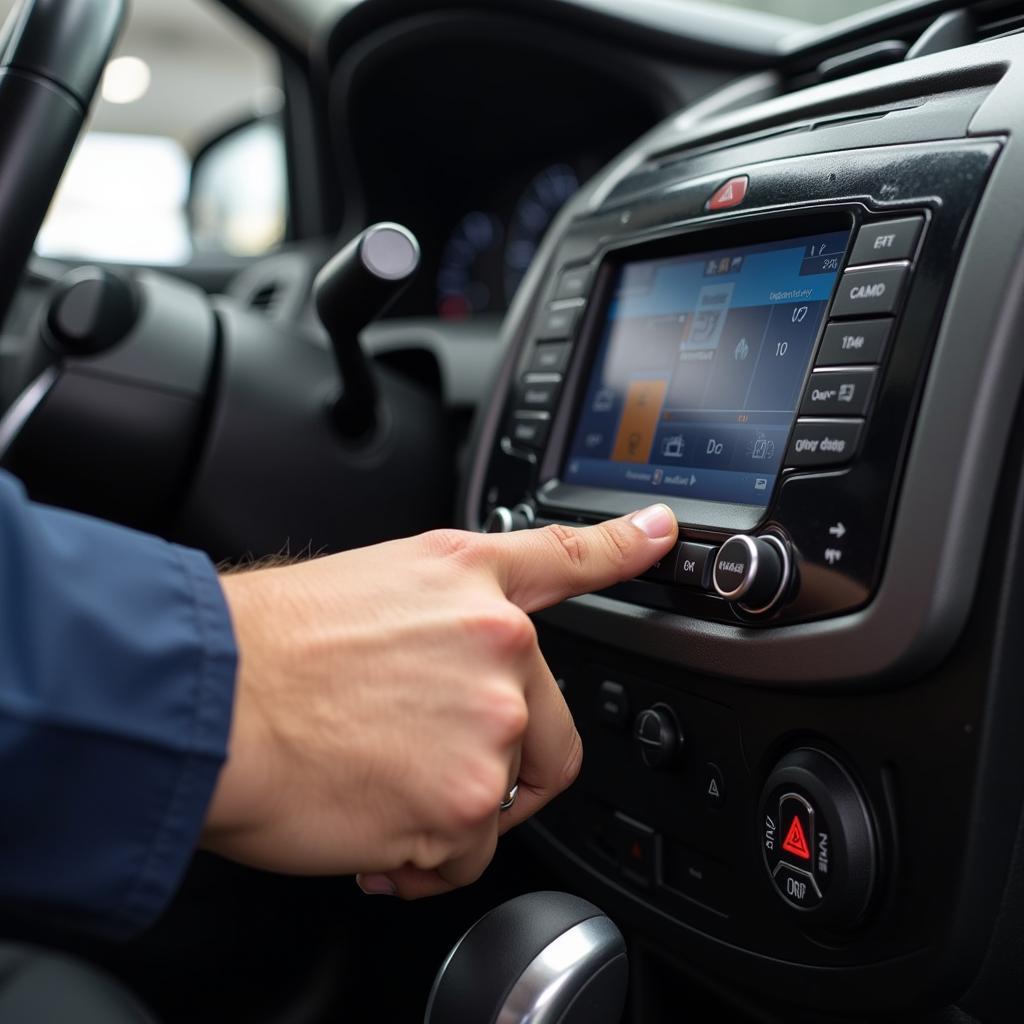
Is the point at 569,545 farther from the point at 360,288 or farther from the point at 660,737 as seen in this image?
the point at 360,288

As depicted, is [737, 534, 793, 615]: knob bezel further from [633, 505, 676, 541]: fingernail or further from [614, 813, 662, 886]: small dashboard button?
[614, 813, 662, 886]: small dashboard button

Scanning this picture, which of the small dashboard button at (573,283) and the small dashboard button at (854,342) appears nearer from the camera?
the small dashboard button at (854,342)

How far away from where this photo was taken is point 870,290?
23.1 inches

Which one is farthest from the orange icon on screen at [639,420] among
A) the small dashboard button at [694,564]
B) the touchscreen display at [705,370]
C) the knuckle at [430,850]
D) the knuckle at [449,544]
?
the knuckle at [430,850]

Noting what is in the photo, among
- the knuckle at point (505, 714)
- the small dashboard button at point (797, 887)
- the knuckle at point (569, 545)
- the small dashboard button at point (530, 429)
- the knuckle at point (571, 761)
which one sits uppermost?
the small dashboard button at point (530, 429)

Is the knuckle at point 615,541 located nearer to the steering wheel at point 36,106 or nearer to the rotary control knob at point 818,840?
the rotary control knob at point 818,840

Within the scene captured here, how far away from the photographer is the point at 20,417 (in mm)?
995

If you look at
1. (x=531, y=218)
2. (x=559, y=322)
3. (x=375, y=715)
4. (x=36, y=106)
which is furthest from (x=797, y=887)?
(x=531, y=218)

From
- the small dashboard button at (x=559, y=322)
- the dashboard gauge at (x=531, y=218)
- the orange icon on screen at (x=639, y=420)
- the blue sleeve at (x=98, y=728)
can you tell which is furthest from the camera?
the dashboard gauge at (x=531, y=218)

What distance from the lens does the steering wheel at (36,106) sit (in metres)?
0.75

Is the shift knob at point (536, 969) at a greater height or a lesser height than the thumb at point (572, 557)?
lesser

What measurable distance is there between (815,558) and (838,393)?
9cm

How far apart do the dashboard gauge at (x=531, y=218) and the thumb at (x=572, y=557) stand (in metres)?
1.03

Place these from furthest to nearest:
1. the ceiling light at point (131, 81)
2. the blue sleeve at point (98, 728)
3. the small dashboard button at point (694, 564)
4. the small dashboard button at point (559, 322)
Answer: the ceiling light at point (131, 81) → the small dashboard button at point (559, 322) → the small dashboard button at point (694, 564) → the blue sleeve at point (98, 728)
